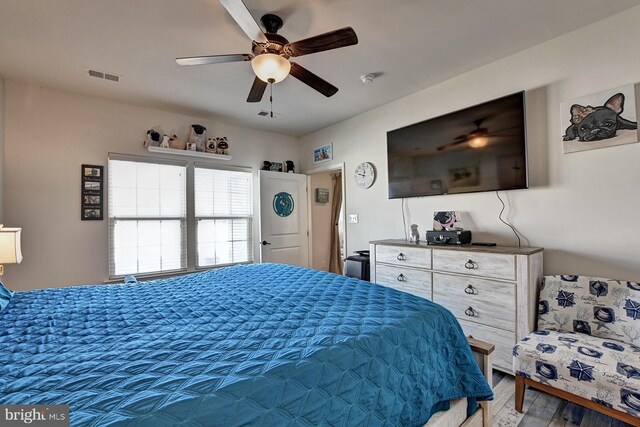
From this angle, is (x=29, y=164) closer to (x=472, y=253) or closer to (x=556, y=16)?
(x=472, y=253)

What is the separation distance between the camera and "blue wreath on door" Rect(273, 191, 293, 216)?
441 cm

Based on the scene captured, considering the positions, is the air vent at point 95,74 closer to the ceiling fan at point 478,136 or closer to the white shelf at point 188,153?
the white shelf at point 188,153

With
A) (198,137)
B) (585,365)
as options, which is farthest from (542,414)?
(198,137)

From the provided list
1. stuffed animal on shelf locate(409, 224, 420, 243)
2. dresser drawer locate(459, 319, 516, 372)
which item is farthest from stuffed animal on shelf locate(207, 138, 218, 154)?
dresser drawer locate(459, 319, 516, 372)

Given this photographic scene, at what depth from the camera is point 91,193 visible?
3.21 metres

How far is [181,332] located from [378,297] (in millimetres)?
934

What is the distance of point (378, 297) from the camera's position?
4.91ft

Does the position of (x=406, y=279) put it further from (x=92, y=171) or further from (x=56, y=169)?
(x=56, y=169)

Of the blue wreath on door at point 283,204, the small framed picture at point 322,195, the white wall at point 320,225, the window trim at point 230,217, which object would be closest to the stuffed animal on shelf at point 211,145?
the window trim at point 230,217

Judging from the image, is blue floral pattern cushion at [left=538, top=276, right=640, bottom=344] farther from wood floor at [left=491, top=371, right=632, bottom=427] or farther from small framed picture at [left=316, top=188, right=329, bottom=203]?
small framed picture at [left=316, top=188, right=329, bottom=203]

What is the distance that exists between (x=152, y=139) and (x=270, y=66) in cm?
246

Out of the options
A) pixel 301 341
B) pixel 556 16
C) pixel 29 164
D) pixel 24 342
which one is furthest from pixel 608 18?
pixel 29 164

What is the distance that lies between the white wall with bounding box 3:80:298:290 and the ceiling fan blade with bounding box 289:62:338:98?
2.50 meters

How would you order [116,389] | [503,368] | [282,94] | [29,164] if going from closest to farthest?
[116,389] → [503,368] → [29,164] → [282,94]
